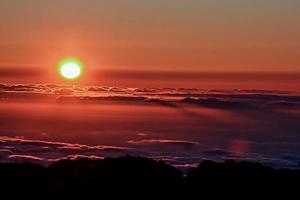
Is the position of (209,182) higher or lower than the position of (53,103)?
lower

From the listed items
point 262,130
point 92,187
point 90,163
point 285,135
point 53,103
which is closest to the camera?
point 92,187

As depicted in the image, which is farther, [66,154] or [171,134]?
[171,134]

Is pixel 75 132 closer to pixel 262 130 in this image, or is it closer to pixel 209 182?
pixel 262 130

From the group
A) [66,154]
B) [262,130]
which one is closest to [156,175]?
[66,154]

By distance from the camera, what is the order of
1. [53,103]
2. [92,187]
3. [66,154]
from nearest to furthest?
1. [92,187]
2. [66,154]
3. [53,103]

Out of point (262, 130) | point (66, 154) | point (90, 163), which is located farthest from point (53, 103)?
point (90, 163)

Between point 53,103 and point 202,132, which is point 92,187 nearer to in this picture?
point 202,132
